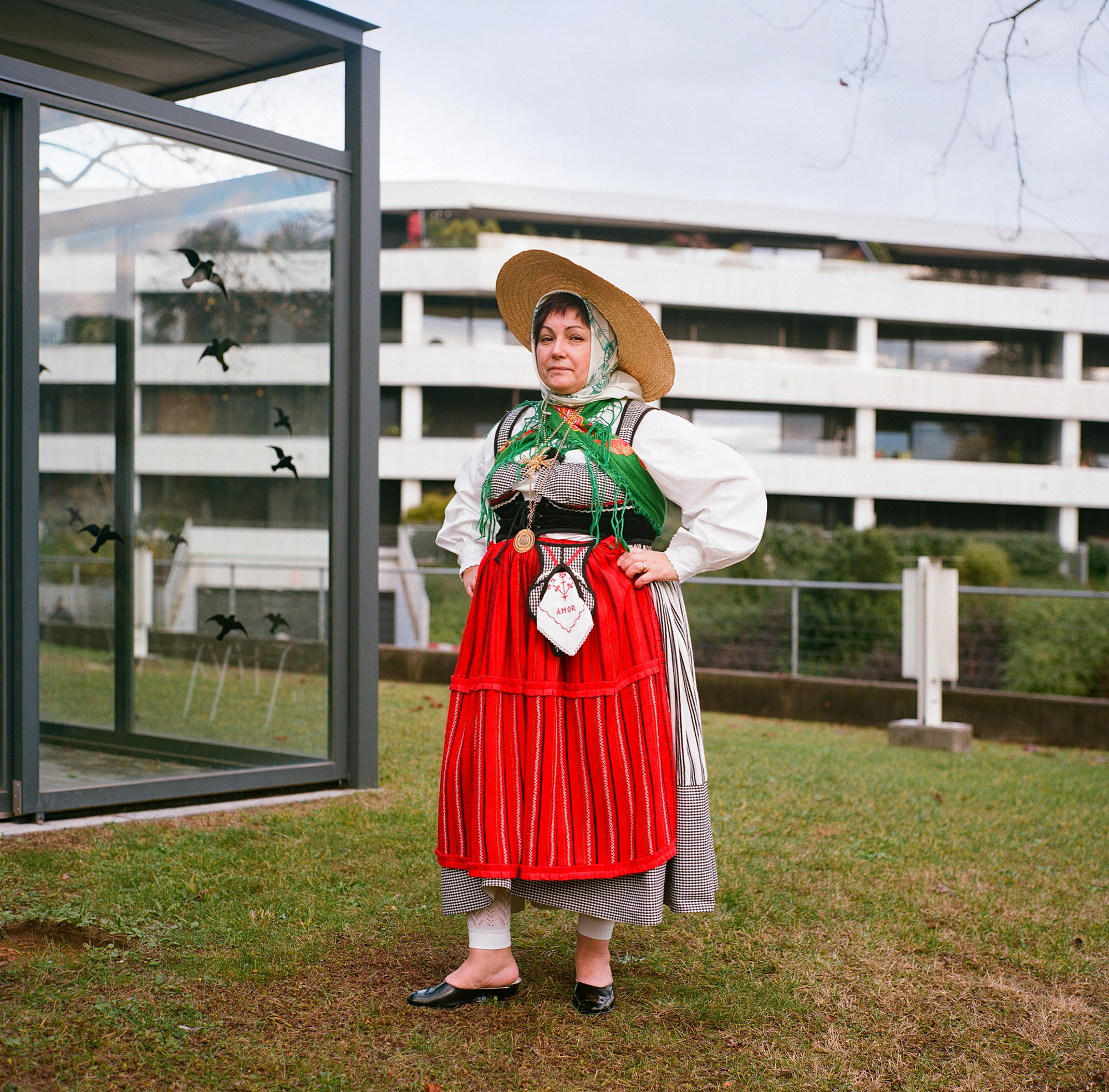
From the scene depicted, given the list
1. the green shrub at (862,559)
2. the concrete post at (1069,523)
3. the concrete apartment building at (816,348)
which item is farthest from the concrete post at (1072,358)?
the green shrub at (862,559)

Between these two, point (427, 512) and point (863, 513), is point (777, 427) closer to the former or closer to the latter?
point (863, 513)

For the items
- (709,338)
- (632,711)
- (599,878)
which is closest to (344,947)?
(599,878)

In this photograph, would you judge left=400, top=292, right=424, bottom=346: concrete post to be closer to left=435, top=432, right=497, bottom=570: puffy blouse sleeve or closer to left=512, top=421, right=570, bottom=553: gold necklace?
left=435, top=432, right=497, bottom=570: puffy blouse sleeve

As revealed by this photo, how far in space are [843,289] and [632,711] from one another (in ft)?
99.4

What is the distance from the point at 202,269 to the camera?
571 centimetres

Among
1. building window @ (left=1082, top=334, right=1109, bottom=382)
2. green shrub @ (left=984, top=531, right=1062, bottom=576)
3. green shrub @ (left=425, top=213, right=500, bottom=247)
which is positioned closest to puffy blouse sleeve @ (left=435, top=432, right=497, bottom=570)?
green shrub @ (left=984, top=531, right=1062, bottom=576)

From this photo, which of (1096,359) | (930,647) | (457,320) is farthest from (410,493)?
(930,647)

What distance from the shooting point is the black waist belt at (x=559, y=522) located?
3.07 m

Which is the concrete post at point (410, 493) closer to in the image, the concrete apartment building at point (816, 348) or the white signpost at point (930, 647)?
the concrete apartment building at point (816, 348)

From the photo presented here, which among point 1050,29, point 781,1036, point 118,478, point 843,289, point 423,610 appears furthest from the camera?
point 843,289

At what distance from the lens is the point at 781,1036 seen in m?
2.92

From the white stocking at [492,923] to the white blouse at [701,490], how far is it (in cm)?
93

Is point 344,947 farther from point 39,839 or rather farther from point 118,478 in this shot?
point 118,478

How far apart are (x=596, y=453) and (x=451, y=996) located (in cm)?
140
